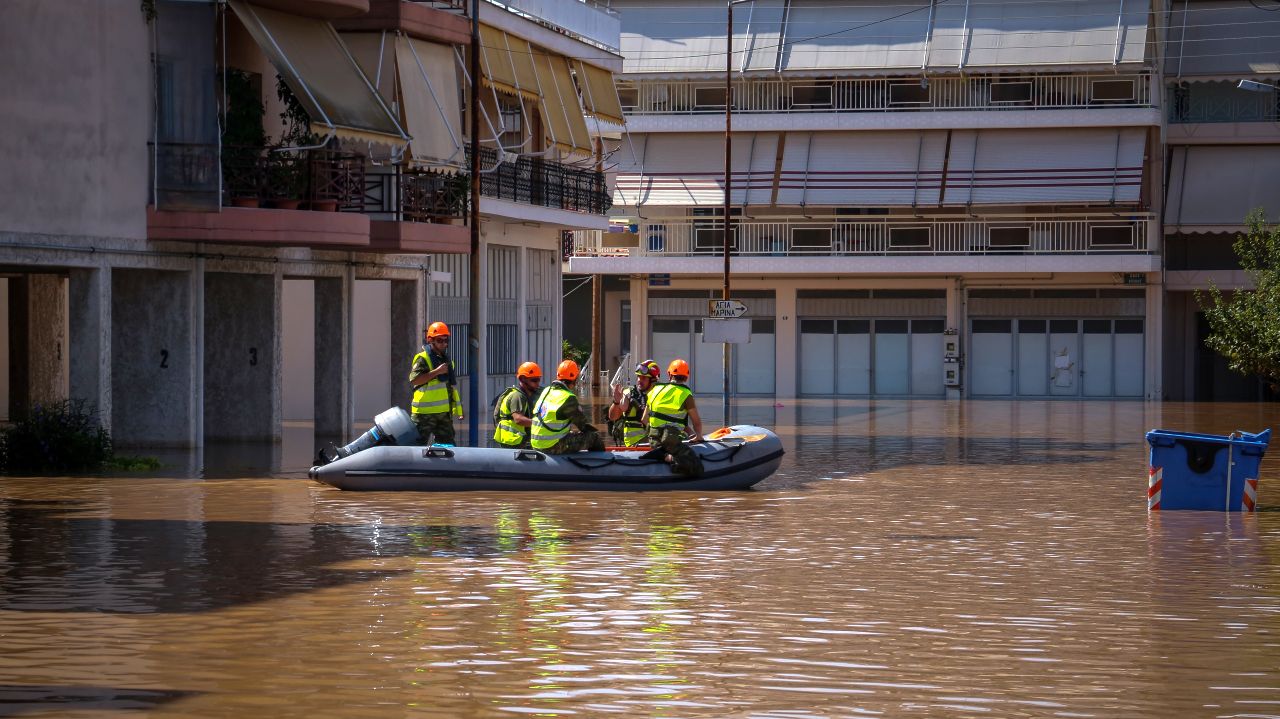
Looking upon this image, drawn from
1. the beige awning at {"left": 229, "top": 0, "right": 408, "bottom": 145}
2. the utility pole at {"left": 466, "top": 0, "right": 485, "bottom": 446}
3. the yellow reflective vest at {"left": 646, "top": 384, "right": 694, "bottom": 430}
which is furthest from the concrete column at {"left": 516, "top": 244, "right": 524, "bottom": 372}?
the yellow reflective vest at {"left": 646, "top": 384, "right": 694, "bottom": 430}

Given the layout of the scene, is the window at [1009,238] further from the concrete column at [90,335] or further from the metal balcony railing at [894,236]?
the concrete column at [90,335]

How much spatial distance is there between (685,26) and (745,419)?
63.8ft

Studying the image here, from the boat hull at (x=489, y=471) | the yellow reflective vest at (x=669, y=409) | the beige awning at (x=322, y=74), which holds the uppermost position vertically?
the beige awning at (x=322, y=74)

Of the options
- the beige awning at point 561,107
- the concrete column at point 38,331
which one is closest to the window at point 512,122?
the beige awning at point 561,107

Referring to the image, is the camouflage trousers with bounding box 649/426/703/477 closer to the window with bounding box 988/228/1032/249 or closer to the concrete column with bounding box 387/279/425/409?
the concrete column with bounding box 387/279/425/409

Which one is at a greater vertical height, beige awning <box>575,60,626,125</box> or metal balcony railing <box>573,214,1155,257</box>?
beige awning <box>575,60,626,125</box>

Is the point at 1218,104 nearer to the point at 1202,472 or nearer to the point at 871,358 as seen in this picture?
the point at 871,358

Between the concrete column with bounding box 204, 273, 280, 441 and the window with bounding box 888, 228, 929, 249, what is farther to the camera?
the window with bounding box 888, 228, 929, 249

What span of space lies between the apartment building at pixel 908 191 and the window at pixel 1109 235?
0.09m

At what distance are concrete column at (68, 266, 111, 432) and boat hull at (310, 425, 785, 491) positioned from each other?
531 centimetres

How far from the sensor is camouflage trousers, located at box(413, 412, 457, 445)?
22.2 m

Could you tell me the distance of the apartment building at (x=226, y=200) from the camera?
79.9ft

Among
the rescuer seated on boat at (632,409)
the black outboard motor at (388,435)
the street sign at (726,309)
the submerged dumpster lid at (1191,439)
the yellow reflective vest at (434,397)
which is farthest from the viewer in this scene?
the street sign at (726,309)

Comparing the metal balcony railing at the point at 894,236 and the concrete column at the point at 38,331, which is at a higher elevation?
the metal balcony railing at the point at 894,236
